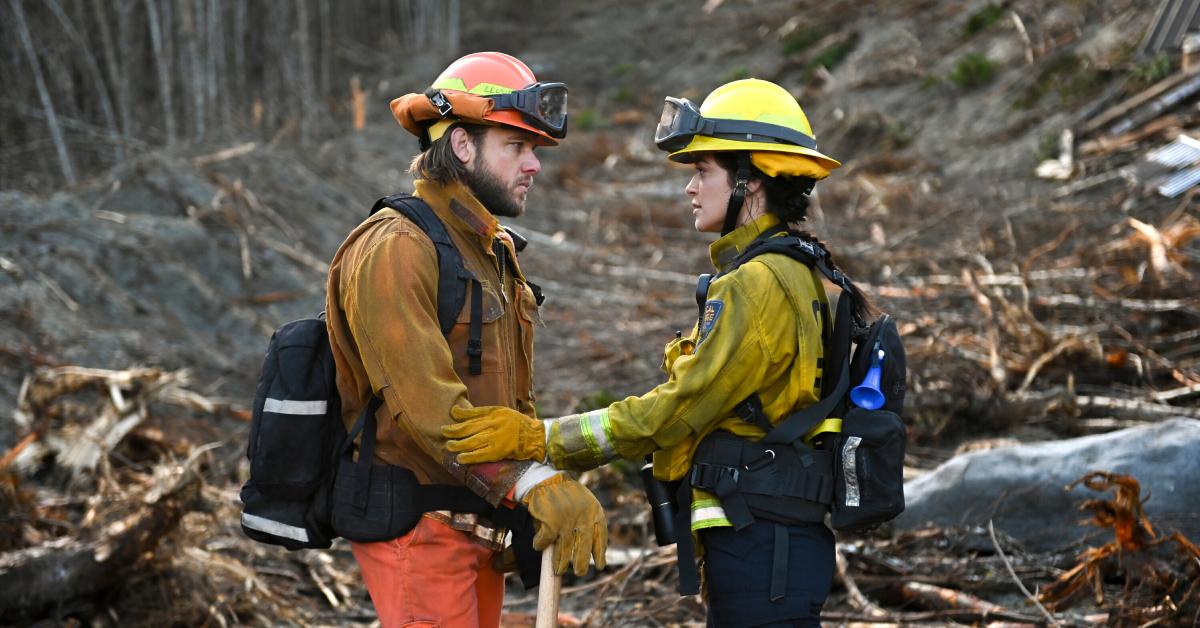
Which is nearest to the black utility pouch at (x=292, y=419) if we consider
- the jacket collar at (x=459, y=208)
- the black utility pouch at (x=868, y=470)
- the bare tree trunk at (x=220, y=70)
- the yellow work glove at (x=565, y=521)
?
the jacket collar at (x=459, y=208)

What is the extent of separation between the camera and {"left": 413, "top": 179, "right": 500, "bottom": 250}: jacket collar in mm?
3258

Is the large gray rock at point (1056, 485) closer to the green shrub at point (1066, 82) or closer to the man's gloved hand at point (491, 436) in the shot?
the man's gloved hand at point (491, 436)

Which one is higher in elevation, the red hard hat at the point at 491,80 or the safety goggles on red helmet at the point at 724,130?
the red hard hat at the point at 491,80

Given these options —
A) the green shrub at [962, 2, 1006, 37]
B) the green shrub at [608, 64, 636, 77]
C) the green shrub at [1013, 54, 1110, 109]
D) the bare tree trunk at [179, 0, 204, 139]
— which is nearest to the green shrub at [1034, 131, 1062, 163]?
the green shrub at [1013, 54, 1110, 109]

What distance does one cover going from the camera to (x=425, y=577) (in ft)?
10.1

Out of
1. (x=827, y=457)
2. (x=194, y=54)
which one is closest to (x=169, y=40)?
(x=194, y=54)

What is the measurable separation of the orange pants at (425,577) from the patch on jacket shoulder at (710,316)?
91 cm

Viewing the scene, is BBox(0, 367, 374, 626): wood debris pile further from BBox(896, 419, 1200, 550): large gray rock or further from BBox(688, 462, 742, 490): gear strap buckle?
BBox(896, 419, 1200, 550): large gray rock

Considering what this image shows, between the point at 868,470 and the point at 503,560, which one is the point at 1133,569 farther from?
the point at 503,560

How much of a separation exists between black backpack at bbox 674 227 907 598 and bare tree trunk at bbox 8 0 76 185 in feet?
33.1

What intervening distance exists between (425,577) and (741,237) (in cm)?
136

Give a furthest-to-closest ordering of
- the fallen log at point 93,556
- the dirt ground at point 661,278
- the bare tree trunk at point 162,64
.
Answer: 1. the bare tree trunk at point 162,64
2. the dirt ground at point 661,278
3. the fallen log at point 93,556

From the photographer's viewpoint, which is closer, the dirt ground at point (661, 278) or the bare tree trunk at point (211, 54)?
the dirt ground at point (661, 278)

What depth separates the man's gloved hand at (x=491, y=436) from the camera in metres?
2.93
